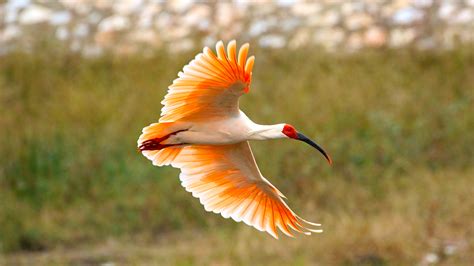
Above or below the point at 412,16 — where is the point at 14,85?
below

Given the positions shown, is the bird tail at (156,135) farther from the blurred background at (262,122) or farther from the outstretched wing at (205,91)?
the blurred background at (262,122)

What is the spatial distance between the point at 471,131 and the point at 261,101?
63.8 inches

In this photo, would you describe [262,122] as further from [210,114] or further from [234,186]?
[210,114]

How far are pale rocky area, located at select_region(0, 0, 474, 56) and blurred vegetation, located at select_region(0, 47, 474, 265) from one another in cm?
22

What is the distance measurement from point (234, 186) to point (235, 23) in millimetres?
5900

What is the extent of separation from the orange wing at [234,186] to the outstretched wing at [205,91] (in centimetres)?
33

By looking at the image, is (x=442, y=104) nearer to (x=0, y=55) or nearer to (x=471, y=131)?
(x=471, y=131)

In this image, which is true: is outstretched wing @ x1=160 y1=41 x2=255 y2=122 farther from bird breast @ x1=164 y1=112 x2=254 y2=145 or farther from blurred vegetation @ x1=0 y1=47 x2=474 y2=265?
blurred vegetation @ x1=0 y1=47 x2=474 y2=265

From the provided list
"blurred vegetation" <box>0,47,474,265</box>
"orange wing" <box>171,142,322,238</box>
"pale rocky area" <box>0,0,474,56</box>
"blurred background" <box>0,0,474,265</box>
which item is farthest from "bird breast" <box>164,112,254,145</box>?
"pale rocky area" <box>0,0,474,56</box>

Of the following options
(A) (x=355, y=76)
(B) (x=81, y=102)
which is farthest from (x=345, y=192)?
(B) (x=81, y=102)

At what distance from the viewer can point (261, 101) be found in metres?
9.19

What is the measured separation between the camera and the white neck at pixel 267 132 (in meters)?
3.41

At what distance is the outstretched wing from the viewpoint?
11.7ft

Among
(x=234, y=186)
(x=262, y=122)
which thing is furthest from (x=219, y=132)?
(x=262, y=122)
